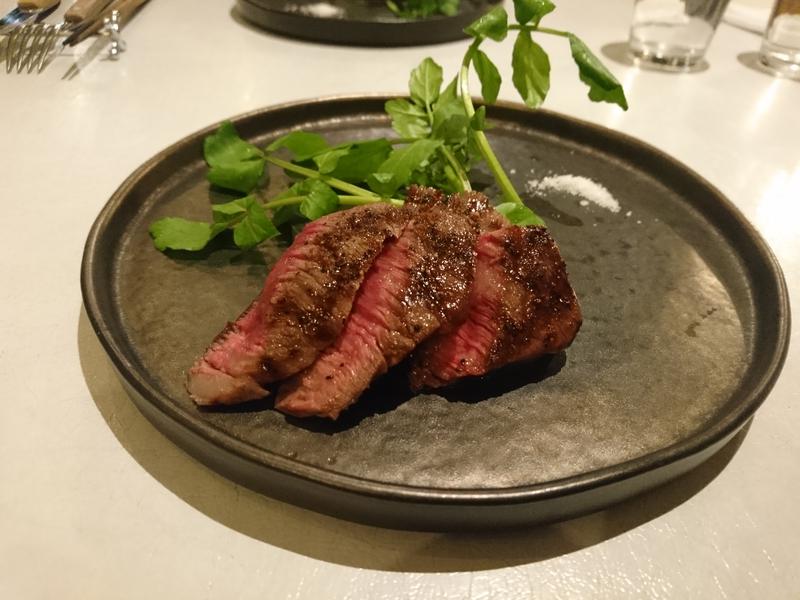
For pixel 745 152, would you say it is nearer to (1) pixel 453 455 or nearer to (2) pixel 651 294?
(2) pixel 651 294

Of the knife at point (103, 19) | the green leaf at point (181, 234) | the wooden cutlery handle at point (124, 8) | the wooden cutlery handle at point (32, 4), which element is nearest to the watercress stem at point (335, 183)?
the green leaf at point (181, 234)

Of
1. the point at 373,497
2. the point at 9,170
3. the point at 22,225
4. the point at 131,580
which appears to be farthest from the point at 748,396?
the point at 9,170

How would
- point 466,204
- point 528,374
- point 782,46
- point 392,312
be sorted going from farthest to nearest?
point 782,46, point 466,204, point 528,374, point 392,312

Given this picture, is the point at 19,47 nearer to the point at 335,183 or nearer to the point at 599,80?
the point at 335,183

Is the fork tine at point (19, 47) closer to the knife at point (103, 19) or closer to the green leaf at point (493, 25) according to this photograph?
the knife at point (103, 19)

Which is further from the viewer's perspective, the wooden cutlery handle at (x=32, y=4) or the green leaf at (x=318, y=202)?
the wooden cutlery handle at (x=32, y=4)

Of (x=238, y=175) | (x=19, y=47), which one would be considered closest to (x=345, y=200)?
Result: (x=238, y=175)
